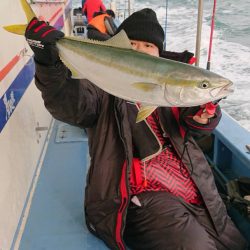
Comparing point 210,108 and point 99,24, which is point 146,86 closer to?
point 210,108

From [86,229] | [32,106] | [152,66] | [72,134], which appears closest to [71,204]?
[86,229]

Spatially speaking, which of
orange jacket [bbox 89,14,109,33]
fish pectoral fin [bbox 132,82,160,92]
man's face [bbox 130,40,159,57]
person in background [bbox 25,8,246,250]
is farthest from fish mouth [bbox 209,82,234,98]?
orange jacket [bbox 89,14,109,33]

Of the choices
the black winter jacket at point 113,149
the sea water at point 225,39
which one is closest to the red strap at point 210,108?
the black winter jacket at point 113,149

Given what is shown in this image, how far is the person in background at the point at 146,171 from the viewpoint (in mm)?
1710

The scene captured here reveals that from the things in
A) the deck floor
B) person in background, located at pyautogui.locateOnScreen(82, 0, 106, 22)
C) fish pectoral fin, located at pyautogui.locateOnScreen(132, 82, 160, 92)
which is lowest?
the deck floor

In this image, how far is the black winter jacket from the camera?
68.1 inches

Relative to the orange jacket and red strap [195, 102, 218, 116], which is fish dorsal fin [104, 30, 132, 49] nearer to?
red strap [195, 102, 218, 116]

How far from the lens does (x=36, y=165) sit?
8.37 feet

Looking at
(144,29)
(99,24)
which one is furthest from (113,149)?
(99,24)

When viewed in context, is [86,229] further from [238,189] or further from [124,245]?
[238,189]

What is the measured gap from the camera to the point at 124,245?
1.79 meters

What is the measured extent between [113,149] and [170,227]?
0.46 metres

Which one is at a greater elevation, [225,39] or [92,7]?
[92,7]

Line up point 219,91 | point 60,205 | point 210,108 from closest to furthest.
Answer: point 219,91
point 210,108
point 60,205
